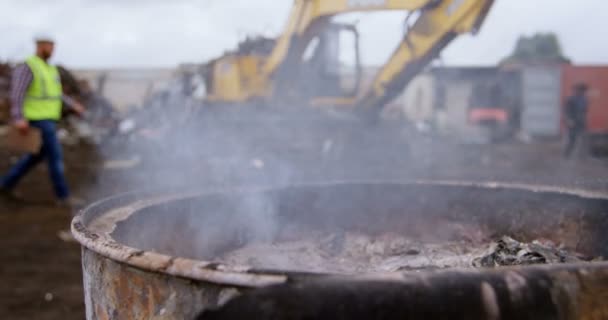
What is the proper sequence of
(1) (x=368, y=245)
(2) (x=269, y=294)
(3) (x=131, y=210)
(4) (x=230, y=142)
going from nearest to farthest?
1. (2) (x=269, y=294)
2. (3) (x=131, y=210)
3. (1) (x=368, y=245)
4. (4) (x=230, y=142)

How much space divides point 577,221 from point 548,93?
20.1m

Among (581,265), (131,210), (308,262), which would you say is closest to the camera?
(581,265)

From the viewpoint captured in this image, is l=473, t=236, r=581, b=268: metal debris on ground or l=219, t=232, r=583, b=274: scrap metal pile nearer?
l=473, t=236, r=581, b=268: metal debris on ground

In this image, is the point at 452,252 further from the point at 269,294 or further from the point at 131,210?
the point at 269,294

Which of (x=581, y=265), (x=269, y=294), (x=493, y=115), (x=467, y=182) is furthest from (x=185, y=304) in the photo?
(x=493, y=115)

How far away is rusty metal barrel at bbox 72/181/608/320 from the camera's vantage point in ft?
3.40

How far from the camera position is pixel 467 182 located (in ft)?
9.32

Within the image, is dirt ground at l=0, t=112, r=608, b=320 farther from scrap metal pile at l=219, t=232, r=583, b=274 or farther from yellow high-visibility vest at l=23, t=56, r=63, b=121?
yellow high-visibility vest at l=23, t=56, r=63, b=121

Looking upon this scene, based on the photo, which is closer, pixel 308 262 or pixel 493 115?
pixel 308 262

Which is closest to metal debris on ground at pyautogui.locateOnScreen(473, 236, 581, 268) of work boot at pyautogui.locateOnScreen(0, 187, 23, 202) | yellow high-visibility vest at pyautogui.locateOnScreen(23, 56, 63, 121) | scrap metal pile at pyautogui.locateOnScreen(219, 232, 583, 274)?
scrap metal pile at pyautogui.locateOnScreen(219, 232, 583, 274)

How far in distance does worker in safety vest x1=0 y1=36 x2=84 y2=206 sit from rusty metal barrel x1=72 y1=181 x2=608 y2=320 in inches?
134

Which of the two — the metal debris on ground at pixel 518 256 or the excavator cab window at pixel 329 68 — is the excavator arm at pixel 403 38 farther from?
the metal debris on ground at pixel 518 256

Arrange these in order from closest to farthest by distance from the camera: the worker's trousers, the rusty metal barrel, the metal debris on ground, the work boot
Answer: the rusty metal barrel < the metal debris on ground < the worker's trousers < the work boot

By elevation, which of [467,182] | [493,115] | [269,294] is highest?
[269,294]
